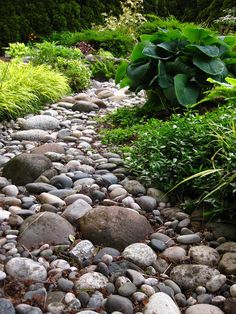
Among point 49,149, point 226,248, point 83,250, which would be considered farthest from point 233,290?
point 49,149

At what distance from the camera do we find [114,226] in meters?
2.40

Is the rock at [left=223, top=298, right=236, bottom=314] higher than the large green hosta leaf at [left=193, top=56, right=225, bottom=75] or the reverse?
the reverse

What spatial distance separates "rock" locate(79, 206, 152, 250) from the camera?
2.36 meters

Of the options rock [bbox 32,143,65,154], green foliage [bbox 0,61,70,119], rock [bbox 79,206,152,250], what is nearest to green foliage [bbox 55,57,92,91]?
green foliage [bbox 0,61,70,119]

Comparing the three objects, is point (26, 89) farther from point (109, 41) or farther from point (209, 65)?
point (109, 41)

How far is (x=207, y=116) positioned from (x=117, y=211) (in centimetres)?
105

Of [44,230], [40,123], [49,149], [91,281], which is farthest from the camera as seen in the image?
[40,123]

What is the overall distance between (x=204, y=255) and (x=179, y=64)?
A: 226cm

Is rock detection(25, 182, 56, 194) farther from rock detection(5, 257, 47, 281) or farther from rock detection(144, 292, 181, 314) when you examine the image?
rock detection(144, 292, 181, 314)

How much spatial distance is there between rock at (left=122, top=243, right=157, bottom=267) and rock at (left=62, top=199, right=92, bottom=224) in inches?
15.9

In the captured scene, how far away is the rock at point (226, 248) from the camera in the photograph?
2287mm

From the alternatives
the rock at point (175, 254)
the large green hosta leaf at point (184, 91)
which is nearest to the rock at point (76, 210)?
the rock at point (175, 254)

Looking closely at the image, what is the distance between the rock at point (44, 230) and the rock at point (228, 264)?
2.43 ft

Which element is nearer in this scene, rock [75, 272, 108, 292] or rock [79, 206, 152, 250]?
A: rock [75, 272, 108, 292]
